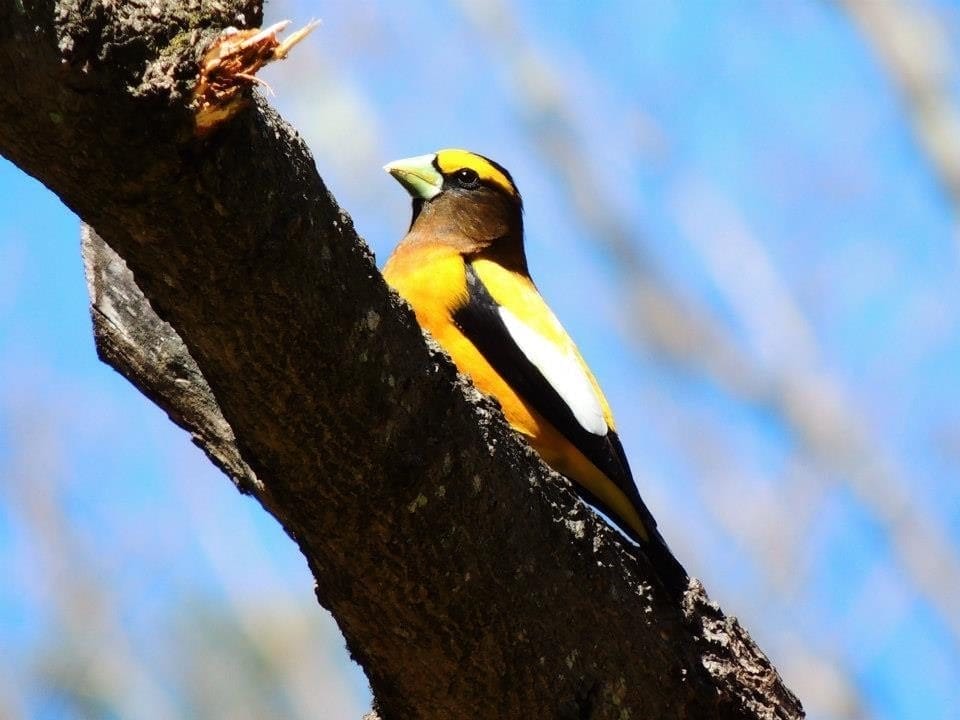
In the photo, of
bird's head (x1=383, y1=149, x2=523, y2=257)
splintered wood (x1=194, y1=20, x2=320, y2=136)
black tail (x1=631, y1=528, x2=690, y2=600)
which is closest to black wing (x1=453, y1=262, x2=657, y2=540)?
black tail (x1=631, y1=528, x2=690, y2=600)

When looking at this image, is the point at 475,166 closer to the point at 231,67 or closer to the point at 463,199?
the point at 463,199

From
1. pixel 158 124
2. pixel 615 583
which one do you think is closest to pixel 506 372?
pixel 615 583

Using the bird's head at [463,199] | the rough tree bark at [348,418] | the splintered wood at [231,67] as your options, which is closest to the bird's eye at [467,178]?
the bird's head at [463,199]

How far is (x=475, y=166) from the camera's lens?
5.68 metres

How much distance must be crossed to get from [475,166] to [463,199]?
0.24 metres

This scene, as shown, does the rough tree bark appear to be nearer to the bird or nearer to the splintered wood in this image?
the splintered wood

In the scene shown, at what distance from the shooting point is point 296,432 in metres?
2.59

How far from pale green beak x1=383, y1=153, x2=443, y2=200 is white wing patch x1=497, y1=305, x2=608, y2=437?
4.47 ft

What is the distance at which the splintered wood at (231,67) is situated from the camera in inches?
82.4

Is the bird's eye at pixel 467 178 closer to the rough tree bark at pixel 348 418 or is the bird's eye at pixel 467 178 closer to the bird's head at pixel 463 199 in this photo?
the bird's head at pixel 463 199

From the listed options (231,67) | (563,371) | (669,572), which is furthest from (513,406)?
(231,67)

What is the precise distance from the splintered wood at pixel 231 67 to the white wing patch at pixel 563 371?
2126 mm

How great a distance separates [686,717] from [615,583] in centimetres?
45

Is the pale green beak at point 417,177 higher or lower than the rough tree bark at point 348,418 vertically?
higher
